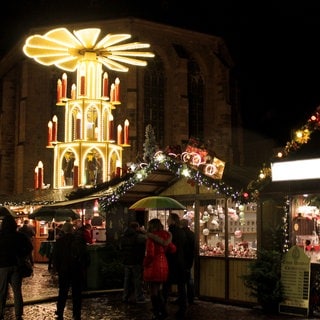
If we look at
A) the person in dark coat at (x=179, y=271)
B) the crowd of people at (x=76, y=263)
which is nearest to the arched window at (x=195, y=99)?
the person in dark coat at (x=179, y=271)

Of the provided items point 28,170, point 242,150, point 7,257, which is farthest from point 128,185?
point 242,150

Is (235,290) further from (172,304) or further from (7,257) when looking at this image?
(7,257)

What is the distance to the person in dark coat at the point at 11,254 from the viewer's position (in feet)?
31.9

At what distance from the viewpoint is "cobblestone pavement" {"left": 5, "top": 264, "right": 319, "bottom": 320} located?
10.9 m

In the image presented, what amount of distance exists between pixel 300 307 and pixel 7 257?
541 cm

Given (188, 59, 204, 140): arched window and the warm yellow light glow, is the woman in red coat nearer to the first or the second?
the warm yellow light glow

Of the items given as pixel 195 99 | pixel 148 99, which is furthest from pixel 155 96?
pixel 195 99

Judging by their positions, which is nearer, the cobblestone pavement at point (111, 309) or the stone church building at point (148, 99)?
the cobblestone pavement at point (111, 309)

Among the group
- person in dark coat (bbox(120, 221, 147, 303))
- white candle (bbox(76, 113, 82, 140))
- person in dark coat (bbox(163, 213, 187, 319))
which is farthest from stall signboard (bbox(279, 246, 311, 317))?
white candle (bbox(76, 113, 82, 140))

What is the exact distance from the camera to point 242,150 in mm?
37000

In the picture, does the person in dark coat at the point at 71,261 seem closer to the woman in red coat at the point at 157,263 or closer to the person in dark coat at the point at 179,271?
the woman in red coat at the point at 157,263


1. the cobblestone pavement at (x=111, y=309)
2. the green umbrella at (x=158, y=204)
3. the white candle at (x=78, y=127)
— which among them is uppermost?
the white candle at (x=78, y=127)

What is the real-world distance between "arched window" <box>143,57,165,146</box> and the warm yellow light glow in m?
7.23

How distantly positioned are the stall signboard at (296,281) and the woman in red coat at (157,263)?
2.49m
